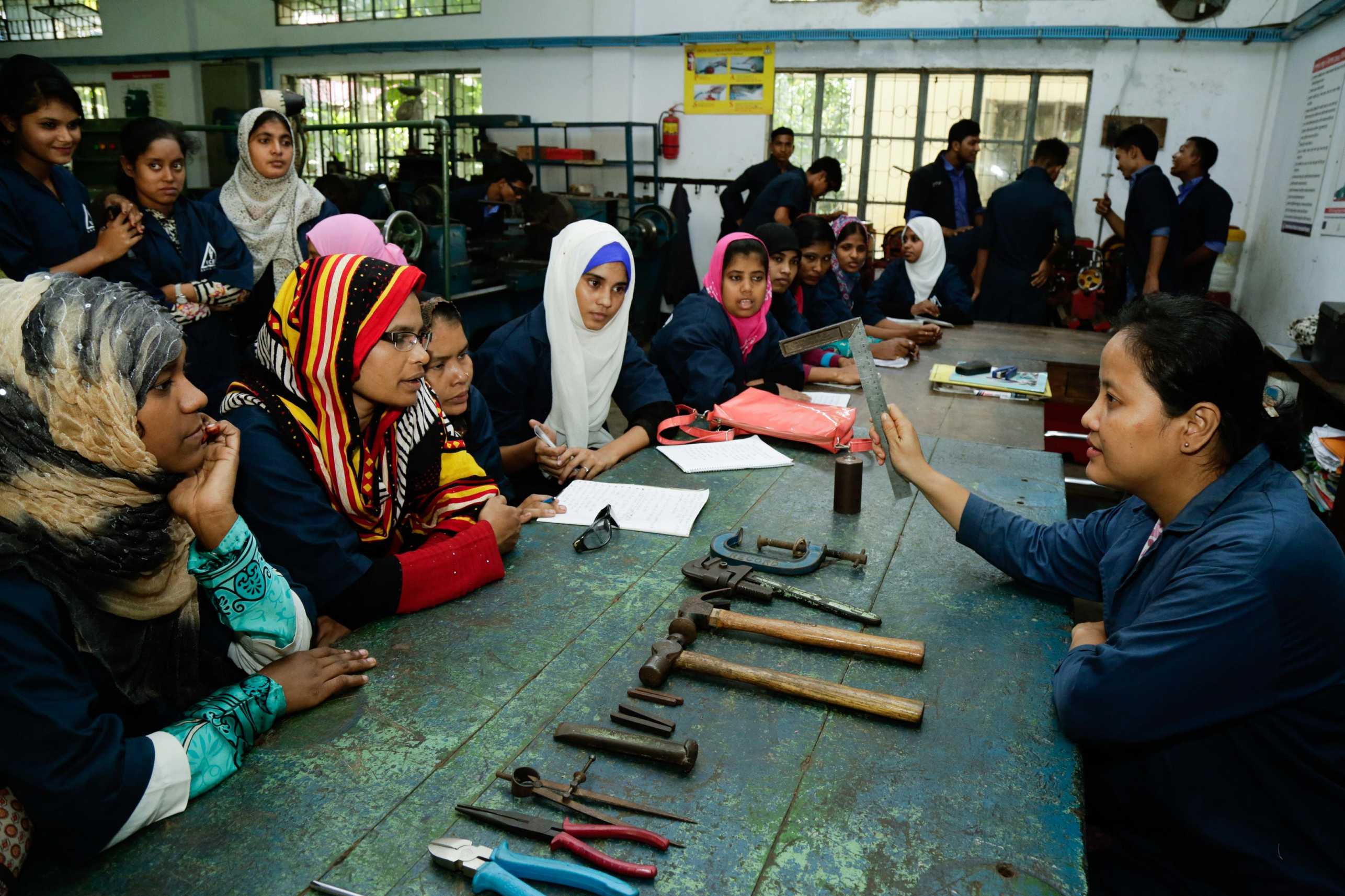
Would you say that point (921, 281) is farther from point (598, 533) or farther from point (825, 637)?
point (825, 637)

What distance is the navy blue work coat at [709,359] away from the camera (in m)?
3.13

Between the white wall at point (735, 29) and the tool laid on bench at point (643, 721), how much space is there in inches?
241

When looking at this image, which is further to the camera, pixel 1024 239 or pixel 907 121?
pixel 907 121

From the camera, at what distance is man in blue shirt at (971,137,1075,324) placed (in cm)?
606

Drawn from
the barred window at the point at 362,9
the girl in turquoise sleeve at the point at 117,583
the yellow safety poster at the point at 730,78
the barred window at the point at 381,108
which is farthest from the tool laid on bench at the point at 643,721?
the barred window at the point at 362,9

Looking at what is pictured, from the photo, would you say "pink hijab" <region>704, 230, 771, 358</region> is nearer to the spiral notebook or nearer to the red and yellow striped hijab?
the spiral notebook

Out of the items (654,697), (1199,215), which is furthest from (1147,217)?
(654,697)

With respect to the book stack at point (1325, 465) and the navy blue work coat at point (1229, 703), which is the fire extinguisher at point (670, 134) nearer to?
the book stack at point (1325, 465)

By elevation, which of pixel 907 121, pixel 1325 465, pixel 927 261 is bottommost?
pixel 1325 465

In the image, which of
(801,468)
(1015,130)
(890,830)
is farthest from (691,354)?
(1015,130)

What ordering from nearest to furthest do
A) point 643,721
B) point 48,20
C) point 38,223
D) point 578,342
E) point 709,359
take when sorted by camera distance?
point 643,721 < point 578,342 < point 38,223 < point 709,359 < point 48,20

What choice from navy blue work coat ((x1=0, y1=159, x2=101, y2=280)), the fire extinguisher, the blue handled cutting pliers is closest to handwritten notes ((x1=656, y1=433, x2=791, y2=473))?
the blue handled cutting pliers

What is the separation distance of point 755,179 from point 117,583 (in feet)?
24.2

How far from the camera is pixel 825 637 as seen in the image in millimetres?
1486
